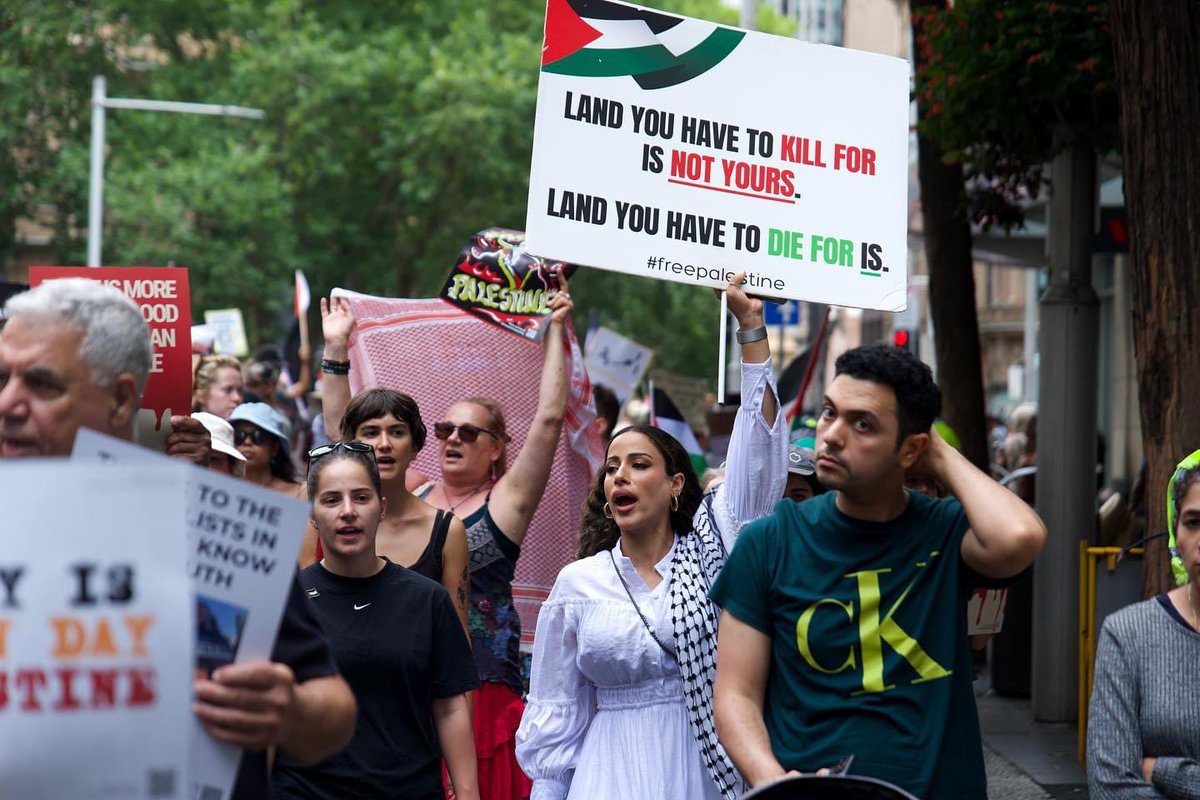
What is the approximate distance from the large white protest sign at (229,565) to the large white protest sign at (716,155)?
9.57 ft

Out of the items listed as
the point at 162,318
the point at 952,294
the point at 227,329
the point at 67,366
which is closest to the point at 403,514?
the point at 162,318

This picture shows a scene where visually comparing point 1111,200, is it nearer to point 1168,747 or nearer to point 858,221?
point 858,221

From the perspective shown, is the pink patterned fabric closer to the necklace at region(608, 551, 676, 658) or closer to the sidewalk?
the necklace at region(608, 551, 676, 658)

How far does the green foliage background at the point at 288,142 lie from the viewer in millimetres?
29969

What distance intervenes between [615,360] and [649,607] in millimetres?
7694

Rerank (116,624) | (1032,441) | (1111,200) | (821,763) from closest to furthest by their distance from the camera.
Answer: (116,624) → (821,763) → (1032,441) → (1111,200)

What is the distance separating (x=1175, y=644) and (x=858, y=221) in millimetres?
1941

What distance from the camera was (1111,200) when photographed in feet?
52.0

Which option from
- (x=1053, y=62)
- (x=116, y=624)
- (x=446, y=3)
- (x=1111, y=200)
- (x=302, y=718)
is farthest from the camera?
(x=446, y=3)

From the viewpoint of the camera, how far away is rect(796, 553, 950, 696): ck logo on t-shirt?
380cm

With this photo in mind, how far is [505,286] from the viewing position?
759 centimetres

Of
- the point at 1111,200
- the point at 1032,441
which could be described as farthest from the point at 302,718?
the point at 1111,200

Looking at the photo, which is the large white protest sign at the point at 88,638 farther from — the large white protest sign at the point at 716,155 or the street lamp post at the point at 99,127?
the street lamp post at the point at 99,127

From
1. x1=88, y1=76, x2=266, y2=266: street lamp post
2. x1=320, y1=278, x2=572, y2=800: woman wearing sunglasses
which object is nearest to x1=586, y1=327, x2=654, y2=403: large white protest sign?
x1=320, y1=278, x2=572, y2=800: woman wearing sunglasses
